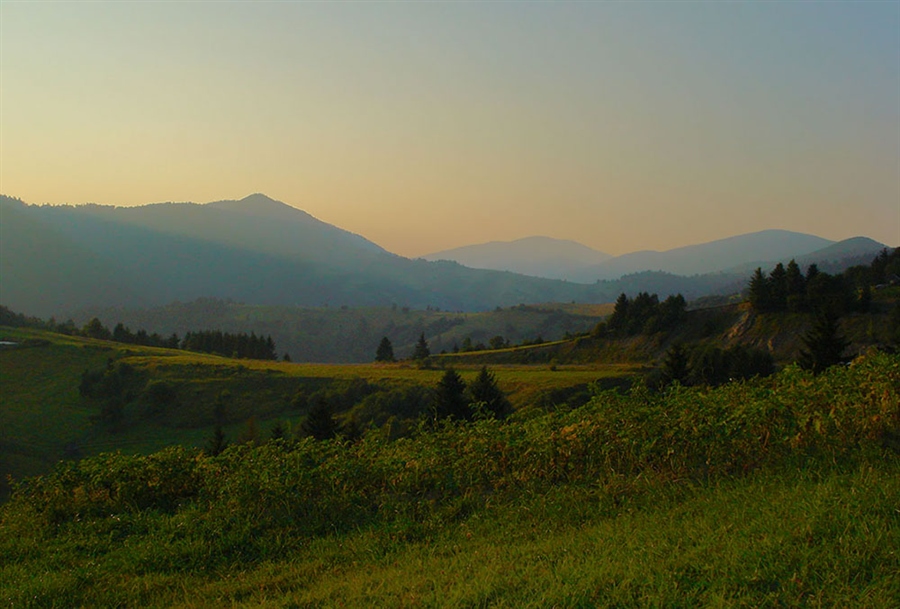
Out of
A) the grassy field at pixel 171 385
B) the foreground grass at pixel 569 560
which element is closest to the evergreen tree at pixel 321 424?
the grassy field at pixel 171 385

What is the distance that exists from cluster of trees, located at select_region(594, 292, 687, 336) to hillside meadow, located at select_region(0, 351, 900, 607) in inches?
2684

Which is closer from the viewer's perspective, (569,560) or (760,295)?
(569,560)

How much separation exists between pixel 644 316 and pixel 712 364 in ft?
87.9

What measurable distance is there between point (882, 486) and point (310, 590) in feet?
14.8

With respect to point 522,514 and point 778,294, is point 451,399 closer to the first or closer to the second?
point 522,514

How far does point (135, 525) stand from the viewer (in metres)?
6.71

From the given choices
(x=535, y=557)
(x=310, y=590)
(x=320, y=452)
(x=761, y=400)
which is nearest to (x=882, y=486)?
(x=761, y=400)

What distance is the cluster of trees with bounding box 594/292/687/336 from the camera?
242 ft

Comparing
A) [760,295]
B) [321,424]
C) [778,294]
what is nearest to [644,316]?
[760,295]

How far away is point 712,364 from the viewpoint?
50500 mm

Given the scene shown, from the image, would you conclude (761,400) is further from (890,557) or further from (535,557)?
(535,557)

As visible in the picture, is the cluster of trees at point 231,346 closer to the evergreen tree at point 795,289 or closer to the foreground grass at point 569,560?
the evergreen tree at point 795,289

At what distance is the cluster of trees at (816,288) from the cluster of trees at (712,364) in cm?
857

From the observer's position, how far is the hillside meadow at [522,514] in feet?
12.9
